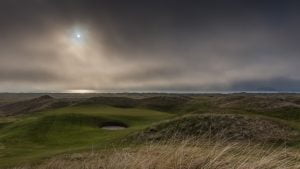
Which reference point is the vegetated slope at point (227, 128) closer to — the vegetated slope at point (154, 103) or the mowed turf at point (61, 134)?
the mowed turf at point (61, 134)

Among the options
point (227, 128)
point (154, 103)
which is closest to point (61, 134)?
point (227, 128)

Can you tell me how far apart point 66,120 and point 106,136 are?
14.1 metres

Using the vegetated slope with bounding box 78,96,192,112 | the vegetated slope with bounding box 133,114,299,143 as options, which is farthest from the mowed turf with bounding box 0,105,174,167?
the vegetated slope with bounding box 78,96,192,112

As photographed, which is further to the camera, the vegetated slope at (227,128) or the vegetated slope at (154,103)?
the vegetated slope at (154,103)

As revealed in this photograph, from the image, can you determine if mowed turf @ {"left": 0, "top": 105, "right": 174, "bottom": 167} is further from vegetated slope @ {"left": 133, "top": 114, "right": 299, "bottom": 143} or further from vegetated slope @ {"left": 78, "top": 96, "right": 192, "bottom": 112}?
vegetated slope @ {"left": 78, "top": 96, "right": 192, "bottom": 112}

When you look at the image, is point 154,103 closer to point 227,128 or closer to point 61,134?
point 61,134

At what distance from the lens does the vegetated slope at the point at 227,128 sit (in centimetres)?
3528

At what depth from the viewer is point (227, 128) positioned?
36812mm

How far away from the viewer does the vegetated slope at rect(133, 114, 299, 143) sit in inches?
1389

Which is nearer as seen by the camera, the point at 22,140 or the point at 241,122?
the point at 241,122

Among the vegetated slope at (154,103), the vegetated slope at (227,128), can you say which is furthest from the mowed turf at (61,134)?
the vegetated slope at (154,103)

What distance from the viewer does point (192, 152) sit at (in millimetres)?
6816

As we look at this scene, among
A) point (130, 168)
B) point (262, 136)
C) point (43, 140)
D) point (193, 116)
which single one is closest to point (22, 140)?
point (43, 140)

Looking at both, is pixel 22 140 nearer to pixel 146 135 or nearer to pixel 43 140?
pixel 43 140
